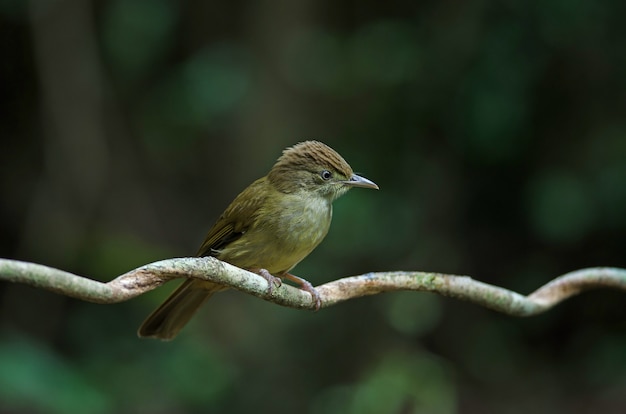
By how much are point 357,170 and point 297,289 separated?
3108 mm

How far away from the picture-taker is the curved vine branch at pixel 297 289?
1.67 metres

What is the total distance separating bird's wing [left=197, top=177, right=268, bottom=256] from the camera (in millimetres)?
3395

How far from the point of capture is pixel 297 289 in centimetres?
277

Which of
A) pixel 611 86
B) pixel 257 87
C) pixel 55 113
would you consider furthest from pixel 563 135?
pixel 55 113

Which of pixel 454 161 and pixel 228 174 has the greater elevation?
pixel 454 161

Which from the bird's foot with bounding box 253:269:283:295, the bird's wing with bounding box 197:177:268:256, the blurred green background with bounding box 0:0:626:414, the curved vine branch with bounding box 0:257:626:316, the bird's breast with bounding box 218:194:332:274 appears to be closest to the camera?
the curved vine branch with bounding box 0:257:626:316

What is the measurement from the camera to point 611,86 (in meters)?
5.97

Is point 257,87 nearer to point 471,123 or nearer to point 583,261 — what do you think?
point 471,123

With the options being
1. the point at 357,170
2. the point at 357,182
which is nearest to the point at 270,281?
the point at 357,182

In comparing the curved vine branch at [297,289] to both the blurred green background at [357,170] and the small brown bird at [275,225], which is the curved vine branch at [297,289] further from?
the blurred green background at [357,170]

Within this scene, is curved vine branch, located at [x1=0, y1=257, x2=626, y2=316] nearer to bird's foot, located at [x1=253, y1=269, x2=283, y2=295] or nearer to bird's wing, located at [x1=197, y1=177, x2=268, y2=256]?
bird's foot, located at [x1=253, y1=269, x2=283, y2=295]

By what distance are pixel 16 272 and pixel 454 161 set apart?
4983mm

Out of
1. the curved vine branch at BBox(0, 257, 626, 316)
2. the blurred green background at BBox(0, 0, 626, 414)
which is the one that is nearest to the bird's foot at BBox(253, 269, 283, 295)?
the curved vine branch at BBox(0, 257, 626, 316)

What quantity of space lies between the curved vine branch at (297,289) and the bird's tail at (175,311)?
0.76 metres
